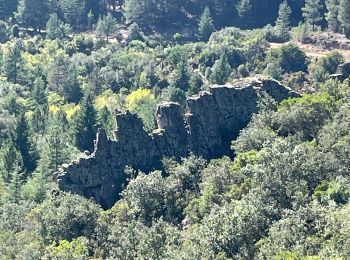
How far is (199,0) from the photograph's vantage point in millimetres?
189875

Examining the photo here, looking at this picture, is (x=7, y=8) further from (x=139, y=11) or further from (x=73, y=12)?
(x=139, y=11)

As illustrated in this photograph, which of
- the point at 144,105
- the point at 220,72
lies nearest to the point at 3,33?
the point at 144,105

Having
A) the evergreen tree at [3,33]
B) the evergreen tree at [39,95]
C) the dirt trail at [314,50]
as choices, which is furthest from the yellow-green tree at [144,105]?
the evergreen tree at [3,33]

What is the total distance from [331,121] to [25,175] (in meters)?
46.1

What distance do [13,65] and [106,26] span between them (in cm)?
3075

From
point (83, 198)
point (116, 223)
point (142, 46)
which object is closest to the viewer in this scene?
point (116, 223)

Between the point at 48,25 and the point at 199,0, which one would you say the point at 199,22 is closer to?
the point at 199,0

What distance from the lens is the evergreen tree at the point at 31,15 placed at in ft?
595

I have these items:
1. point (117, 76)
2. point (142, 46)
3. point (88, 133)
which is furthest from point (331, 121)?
point (142, 46)

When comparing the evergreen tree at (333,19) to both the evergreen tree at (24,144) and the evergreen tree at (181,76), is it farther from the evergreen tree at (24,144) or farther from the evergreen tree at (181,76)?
the evergreen tree at (24,144)

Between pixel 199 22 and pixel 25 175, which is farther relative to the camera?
pixel 199 22

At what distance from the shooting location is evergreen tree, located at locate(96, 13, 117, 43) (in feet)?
561

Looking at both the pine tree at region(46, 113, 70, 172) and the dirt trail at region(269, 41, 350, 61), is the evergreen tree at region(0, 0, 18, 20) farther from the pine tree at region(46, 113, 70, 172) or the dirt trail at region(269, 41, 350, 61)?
the pine tree at region(46, 113, 70, 172)

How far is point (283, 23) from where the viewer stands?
163250 millimetres
